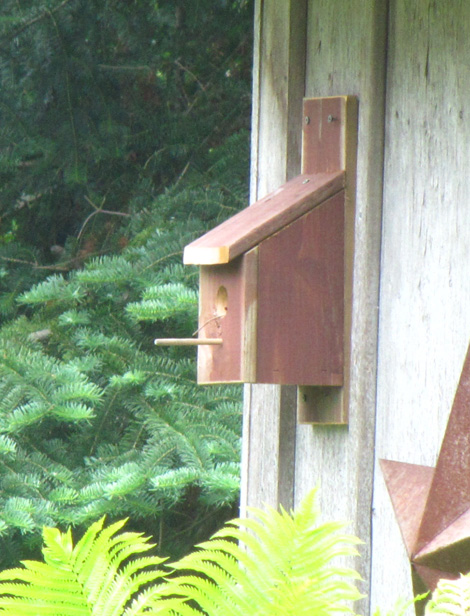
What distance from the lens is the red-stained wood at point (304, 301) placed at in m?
1.85

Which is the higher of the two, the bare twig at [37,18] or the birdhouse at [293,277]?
the bare twig at [37,18]

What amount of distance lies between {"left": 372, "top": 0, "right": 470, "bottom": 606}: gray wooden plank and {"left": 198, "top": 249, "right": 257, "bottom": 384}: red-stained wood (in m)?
0.28

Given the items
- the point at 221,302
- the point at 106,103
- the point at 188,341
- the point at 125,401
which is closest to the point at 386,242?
the point at 221,302

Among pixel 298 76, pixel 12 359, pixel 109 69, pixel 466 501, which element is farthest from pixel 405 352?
pixel 109 69

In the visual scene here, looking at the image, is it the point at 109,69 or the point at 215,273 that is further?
the point at 109,69

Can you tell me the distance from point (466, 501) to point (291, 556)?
0.87m

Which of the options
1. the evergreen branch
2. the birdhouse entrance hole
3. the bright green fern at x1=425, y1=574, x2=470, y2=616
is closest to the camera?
the bright green fern at x1=425, y1=574, x2=470, y2=616

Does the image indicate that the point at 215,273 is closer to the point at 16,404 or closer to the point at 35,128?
the point at 16,404

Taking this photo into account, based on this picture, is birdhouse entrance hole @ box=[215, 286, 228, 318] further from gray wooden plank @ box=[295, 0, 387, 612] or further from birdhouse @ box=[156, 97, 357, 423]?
gray wooden plank @ box=[295, 0, 387, 612]

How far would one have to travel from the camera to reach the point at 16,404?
2867 mm

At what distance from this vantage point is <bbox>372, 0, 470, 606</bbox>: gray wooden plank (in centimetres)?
180

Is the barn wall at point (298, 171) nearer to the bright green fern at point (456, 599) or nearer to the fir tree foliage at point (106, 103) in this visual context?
the bright green fern at point (456, 599)

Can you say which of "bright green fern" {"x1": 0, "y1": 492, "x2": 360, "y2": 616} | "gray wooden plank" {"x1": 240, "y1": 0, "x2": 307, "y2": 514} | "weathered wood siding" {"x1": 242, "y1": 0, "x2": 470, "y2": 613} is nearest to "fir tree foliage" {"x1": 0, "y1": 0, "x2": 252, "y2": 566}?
"gray wooden plank" {"x1": 240, "y1": 0, "x2": 307, "y2": 514}

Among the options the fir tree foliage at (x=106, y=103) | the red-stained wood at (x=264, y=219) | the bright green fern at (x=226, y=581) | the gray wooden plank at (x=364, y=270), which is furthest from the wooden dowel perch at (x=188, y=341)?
the fir tree foliage at (x=106, y=103)
